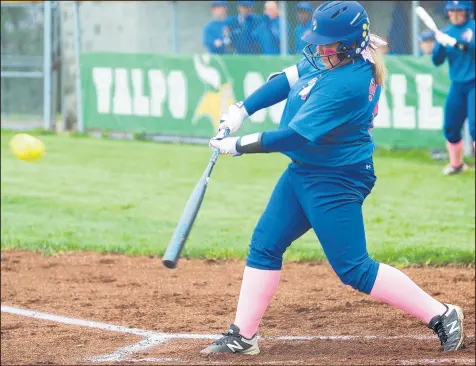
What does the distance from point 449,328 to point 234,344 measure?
46.8 inches

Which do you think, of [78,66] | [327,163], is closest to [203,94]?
[78,66]

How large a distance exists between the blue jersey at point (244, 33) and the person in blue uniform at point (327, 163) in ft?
32.1

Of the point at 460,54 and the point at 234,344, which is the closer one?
the point at 234,344

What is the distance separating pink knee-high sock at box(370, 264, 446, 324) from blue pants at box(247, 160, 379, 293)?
53 mm

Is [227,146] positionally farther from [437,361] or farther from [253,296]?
[437,361]

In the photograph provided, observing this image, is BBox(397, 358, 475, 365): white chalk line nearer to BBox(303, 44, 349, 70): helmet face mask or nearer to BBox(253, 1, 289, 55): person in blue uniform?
BBox(303, 44, 349, 70): helmet face mask

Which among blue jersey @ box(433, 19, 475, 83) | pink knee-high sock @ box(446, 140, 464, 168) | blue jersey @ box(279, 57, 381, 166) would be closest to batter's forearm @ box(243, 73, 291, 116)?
blue jersey @ box(279, 57, 381, 166)

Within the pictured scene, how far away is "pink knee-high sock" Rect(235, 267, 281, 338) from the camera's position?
19.1ft

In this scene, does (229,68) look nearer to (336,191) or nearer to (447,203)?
(447,203)

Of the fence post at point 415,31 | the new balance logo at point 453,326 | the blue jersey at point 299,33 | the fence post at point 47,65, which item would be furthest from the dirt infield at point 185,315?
the fence post at point 47,65

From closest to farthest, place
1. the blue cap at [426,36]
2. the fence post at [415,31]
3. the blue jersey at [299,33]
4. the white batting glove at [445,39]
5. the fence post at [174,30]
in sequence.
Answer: the white batting glove at [445,39]
the blue cap at [426,36]
the fence post at [415,31]
the blue jersey at [299,33]
the fence post at [174,30]

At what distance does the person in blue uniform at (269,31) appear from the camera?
49.9ft

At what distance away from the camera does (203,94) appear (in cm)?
1583

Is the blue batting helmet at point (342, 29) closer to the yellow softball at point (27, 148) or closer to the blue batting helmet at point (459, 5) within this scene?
the yellow softball at point (27, 148)
